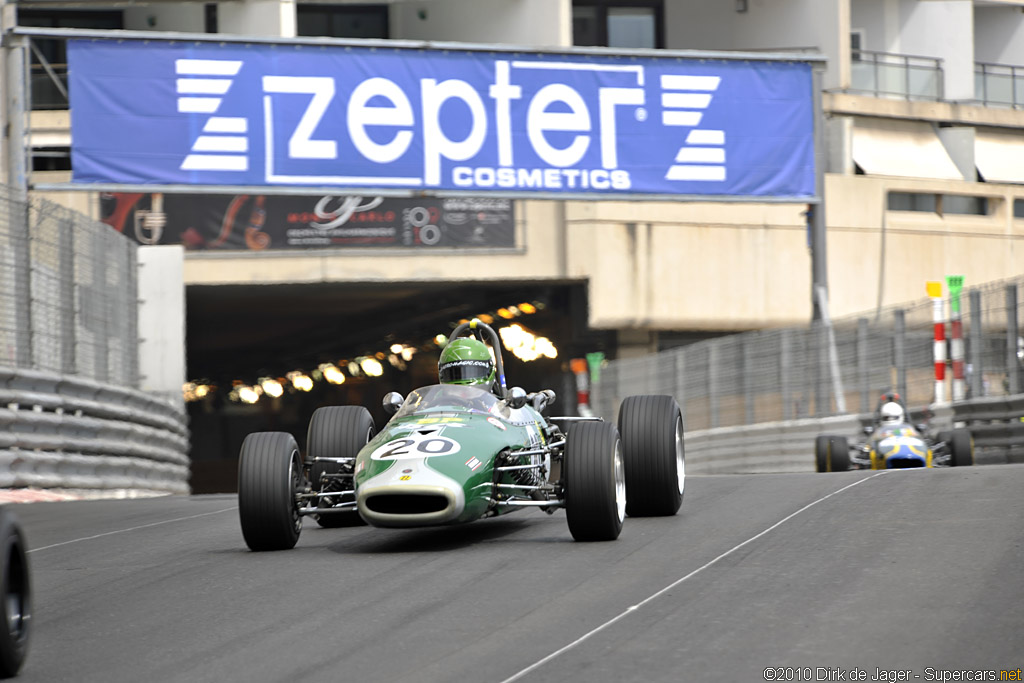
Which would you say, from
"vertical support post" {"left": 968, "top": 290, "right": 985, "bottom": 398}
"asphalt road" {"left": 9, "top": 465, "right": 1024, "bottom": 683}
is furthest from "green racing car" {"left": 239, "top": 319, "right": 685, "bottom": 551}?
"vertical support post" {"left": 968, "top": 290, "right": 985, "bottom": 398}

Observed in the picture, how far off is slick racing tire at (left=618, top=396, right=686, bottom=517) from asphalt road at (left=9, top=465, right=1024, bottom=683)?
0.24 m

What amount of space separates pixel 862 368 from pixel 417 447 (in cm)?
1532

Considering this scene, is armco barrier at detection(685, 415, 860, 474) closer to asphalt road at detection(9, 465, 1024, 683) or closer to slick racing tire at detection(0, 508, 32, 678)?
asphalt road at detection(9, 465, 1024, 683)

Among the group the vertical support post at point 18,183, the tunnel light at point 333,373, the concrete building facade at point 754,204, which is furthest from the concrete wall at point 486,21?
the vertical support post at point 18,183

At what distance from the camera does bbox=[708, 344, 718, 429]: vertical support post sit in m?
27.0

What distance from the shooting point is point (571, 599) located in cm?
696

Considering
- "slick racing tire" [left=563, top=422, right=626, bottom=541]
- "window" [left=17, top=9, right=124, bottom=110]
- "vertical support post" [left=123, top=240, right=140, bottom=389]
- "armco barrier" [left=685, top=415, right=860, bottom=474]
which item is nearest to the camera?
"slick racing tire" [left=563, top=422, right=626, bottom=541]

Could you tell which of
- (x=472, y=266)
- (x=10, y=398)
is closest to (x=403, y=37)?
(x=472, y=266)

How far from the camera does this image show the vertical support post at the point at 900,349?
2189 centimetres

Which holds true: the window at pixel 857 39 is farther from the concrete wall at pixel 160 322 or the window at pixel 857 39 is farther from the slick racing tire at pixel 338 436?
the slick racing tire at pixel 338 436

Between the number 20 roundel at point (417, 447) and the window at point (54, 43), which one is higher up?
the window at point (54, 43)

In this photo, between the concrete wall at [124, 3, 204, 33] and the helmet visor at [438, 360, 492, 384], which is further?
the concrete wall at [124, 3, 204, 33]

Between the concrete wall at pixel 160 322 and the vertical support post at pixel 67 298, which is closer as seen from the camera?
the vertical support post at pixel 67 298

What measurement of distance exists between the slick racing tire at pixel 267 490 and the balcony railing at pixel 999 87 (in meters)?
32.5
